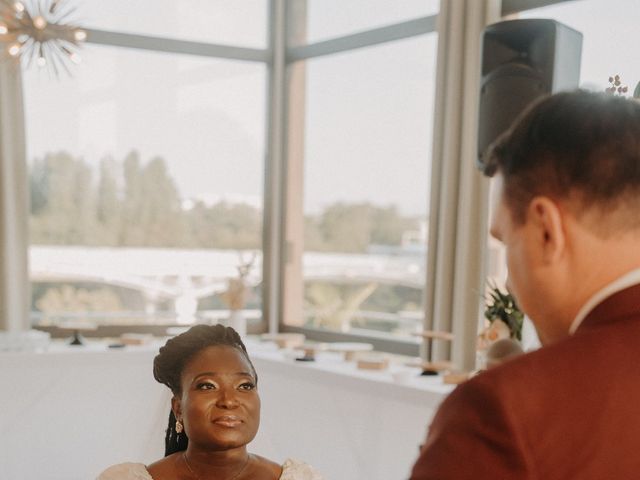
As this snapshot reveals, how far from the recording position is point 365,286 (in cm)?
476

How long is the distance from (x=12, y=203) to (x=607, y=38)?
3027mm

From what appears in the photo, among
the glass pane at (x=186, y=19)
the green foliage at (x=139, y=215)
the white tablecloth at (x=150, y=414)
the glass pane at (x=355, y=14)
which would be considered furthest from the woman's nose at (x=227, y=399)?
the glass pane at (x=186, y=19)

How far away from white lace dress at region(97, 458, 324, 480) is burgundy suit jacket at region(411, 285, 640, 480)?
1.28 metres

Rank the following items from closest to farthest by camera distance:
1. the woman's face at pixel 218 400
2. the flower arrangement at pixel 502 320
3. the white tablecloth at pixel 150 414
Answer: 1. the woman's face at pixel 218 400
2. the flower arrangement at pixel 502 320
3. the white tablecloth at pixel 150 414

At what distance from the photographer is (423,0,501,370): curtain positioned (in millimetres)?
3947

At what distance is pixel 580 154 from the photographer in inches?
27.4

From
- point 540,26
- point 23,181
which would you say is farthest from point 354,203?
point 540,26

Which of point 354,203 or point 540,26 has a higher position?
point 540,26

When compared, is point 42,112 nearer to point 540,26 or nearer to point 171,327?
point 171,327

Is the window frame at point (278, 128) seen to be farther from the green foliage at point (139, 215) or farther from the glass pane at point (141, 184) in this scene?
the green foliage at point (139, 215)

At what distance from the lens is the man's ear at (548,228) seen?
2.29ft

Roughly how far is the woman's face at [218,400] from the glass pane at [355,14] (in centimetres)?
290

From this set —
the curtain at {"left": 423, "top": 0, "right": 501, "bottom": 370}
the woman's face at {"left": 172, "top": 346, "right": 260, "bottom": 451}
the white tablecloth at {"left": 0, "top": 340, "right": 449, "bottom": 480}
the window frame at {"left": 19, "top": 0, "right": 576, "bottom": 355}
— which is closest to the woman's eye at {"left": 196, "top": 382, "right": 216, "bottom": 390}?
the woman's face at {"left": 172, "top": 346, "right": 260, "bottom": 451}

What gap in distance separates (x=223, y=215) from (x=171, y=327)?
0.74 meters
